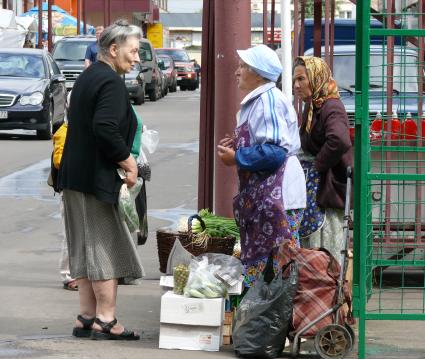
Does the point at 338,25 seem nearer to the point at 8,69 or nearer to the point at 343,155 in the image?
the point at 8,69

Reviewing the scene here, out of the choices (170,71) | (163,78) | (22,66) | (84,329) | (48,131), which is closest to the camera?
(84,329)

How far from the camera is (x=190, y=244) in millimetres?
7855

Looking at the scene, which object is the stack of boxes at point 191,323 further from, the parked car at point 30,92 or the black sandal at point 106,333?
the parked car at point 30,92

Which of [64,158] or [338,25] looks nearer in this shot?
[64,158]

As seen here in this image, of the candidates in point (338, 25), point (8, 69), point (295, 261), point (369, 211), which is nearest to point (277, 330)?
point (295, 261)

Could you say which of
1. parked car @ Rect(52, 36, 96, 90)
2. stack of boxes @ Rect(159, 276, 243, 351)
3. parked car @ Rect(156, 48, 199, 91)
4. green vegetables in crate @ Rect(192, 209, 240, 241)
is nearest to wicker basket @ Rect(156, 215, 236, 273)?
green vegetables in crate @ Rect(192, 209, 240, 241)

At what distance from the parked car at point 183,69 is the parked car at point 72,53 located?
1950cm

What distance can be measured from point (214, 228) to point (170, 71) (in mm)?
41963

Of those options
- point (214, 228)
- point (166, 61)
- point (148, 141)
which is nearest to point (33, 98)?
point (148, 141)

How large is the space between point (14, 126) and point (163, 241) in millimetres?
14762

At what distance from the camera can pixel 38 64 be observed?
77.3 feet

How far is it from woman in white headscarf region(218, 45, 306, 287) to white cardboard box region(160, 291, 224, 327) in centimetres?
30

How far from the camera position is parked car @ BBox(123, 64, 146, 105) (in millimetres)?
34625

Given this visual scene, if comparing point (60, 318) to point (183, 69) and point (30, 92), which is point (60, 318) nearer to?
point (30, 92)
